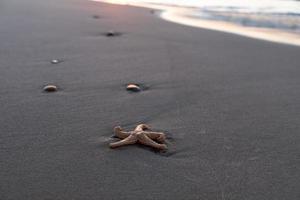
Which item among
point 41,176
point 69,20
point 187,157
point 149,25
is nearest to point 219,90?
point 187,157

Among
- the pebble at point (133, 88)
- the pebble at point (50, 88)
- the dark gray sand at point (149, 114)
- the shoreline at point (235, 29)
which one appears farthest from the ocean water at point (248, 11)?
the pebble at point (50, 88)

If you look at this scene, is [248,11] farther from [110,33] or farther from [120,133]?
[120,133]

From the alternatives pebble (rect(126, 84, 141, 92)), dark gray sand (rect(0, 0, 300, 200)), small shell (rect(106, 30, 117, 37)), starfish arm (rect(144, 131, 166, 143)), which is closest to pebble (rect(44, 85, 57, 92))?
dark gray sand (rect(0, 0, 300, 200))

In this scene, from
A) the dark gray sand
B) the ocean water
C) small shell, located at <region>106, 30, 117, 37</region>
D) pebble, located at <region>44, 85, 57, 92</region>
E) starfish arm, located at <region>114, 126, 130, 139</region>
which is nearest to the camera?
the dark gray sand

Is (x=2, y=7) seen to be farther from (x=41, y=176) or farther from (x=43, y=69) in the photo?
(x=41, y=176)

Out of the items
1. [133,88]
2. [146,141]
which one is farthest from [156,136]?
[133,88]

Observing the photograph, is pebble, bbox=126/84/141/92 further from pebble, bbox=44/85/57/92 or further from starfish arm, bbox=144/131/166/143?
starfish arm, bbox=144/131/166/143
